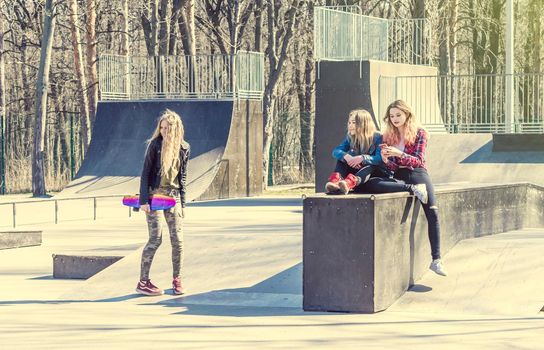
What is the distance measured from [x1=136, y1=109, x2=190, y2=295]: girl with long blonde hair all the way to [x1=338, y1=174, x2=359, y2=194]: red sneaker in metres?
1.63

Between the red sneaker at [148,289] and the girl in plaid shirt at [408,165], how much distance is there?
2.15 meters

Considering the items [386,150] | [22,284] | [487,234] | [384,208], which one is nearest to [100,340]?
[384,208]

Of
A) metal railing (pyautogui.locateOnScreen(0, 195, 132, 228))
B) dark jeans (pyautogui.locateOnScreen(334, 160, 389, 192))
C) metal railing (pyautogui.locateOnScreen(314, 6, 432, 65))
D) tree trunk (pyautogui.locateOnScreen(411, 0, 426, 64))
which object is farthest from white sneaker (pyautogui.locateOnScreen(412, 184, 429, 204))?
tree trunk (pyautogui.locateOnScreen(411, 0, 426, 64))

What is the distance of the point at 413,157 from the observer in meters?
10.8

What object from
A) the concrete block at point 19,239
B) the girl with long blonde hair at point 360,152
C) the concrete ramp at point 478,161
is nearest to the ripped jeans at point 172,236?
the girl with long blonde hair at point 360,152

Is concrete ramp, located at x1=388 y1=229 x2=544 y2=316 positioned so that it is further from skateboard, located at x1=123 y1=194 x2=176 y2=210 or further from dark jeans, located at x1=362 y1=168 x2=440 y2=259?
skateboard, located at x1=123 y1=194 x2=176 y2=210

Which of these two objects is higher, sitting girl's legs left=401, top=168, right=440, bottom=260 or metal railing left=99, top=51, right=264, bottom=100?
metal railing left=99, top=51, right=264, bottom=100

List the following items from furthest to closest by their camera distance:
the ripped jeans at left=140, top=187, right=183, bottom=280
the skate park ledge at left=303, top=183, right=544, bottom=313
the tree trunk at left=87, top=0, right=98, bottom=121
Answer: the tree trunk at left=87, top=0, right=98, bottom=121 → the ripped jeans at left=140, top=187, right=183, bottom=280 → the skate park ledge at left=303, top=183, right=544, bottom=313

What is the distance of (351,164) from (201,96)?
21.4 m

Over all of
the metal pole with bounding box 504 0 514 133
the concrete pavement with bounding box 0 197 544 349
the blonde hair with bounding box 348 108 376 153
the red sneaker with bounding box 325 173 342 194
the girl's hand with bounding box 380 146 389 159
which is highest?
the metal pole with bounding box 504 0 514 133

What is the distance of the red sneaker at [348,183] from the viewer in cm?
1020

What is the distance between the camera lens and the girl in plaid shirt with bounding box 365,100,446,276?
1066 centimetres

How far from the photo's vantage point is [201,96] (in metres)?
31.9

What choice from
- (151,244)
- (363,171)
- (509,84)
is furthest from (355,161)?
(509,84)
